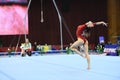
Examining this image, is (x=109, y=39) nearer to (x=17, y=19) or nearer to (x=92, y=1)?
(x=92, y=1)

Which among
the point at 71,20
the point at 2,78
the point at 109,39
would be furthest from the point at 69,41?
the point at 2,78

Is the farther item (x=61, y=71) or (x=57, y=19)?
(x=57, y=19)

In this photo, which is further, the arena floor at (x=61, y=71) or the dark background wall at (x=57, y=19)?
the dark background wall at (x=57, y=19)

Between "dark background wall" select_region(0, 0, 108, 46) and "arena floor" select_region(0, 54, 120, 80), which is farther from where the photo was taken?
"dark background wall" select_region(0, 0, 108, 46)

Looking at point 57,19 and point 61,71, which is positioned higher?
point 57,19

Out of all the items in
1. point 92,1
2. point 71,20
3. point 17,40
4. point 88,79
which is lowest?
point 88,79

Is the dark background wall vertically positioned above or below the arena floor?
above

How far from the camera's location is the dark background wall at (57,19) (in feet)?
73.4

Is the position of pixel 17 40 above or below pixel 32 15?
below

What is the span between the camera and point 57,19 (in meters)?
22.9

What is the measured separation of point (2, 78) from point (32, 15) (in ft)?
53.5

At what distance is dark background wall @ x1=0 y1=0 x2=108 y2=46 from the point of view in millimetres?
22375

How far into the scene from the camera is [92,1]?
936 inches

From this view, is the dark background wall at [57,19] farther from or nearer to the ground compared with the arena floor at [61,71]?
farther from the ground
